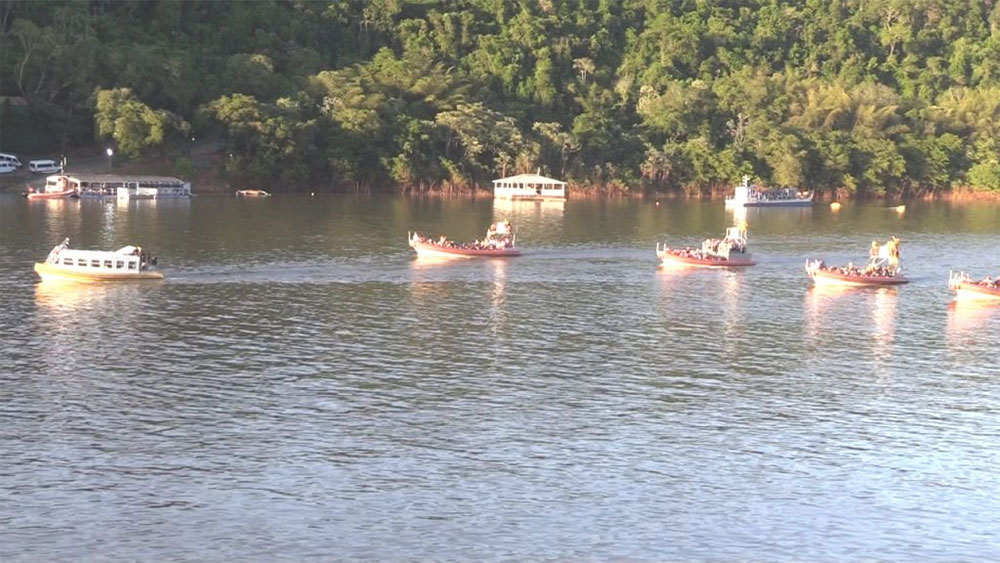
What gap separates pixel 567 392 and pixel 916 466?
14495 mm

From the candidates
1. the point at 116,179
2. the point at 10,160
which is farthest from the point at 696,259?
the point at 10,160

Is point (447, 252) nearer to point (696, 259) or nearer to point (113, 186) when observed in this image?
point (696, 259)

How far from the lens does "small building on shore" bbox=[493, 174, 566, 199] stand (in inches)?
6540

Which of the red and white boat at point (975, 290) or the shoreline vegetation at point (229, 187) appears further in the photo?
the shoreline vegetation at point (229, 187)

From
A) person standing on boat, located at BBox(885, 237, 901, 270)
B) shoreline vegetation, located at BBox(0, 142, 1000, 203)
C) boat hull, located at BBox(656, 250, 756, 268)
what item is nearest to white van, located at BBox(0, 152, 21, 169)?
shoreline vegetation, located at BBox(0, 142, 1000, 203)

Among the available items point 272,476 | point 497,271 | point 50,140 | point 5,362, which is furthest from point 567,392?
point 50,140

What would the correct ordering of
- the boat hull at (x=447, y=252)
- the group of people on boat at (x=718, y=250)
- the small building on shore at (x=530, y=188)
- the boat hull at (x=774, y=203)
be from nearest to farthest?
the boat hull at (x=447, y=252) < the group of people on boat at (x=718, y=250) < the boat hull at (x=774, y=203) < the small building on shore at (x=530, y=188)

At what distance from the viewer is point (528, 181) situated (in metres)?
168

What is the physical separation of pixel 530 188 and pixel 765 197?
2992cm

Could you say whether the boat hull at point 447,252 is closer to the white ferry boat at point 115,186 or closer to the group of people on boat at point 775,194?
the white ferry boat at point 115,186

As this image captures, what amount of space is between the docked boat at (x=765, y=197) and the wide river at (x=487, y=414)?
7293 centimetres

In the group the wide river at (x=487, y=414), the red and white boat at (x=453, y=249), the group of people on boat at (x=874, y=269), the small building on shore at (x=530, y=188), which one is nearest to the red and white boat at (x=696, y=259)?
the wide river at (x=487, y=414)

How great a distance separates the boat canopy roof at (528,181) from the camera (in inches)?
6565

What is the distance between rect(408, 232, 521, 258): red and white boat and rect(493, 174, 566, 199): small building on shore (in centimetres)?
6907
